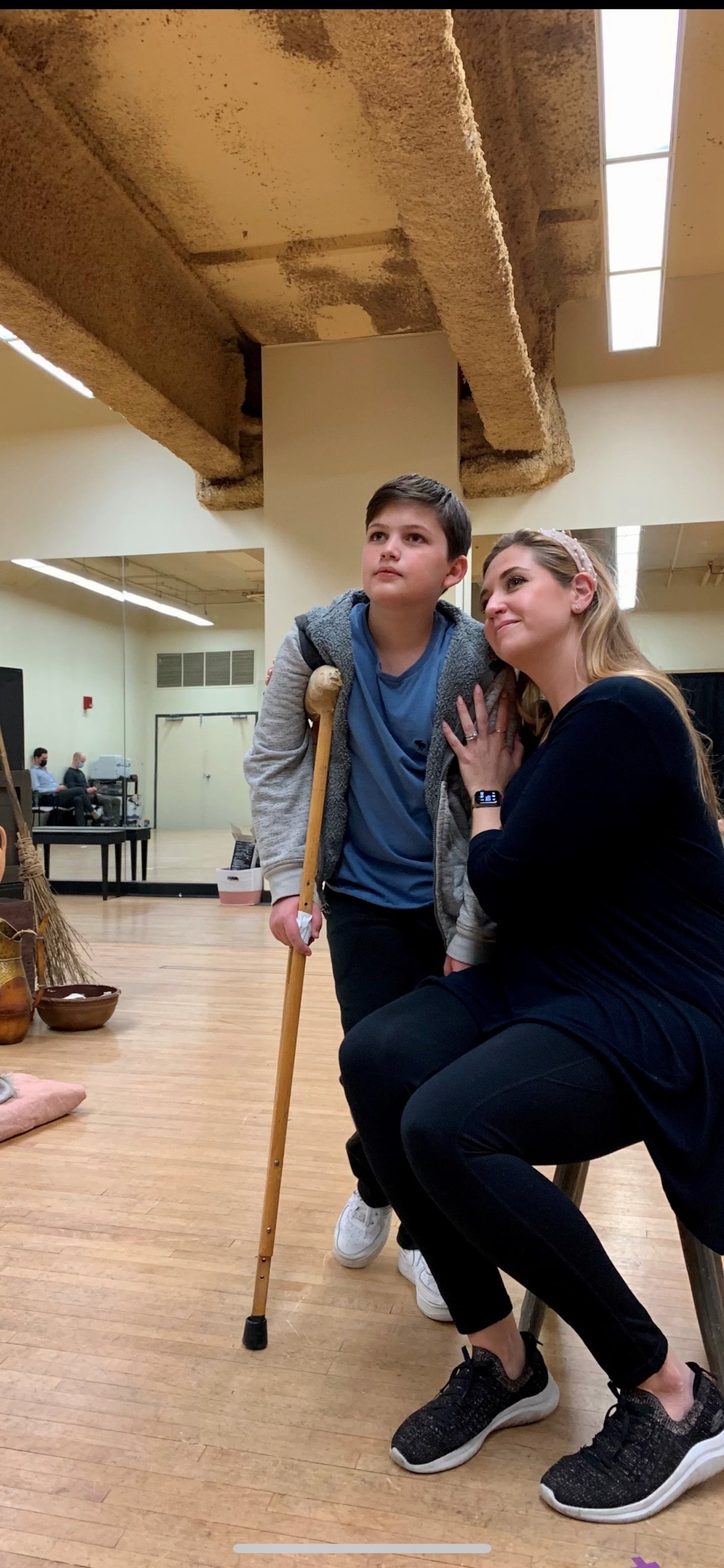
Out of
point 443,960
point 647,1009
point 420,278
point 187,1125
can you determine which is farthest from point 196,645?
point 647,1009

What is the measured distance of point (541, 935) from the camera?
151 centimetres

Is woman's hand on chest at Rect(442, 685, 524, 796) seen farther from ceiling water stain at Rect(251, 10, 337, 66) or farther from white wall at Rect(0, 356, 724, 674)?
white wall at Rect(0, 356, 724, 674)

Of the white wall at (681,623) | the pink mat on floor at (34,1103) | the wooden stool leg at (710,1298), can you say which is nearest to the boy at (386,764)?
the wooden stool leg at (710,1298)

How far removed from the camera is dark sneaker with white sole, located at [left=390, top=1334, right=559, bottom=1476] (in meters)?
1.44

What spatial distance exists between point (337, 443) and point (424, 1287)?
610 cm

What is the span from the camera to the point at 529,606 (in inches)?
60.7

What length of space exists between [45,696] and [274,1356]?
787 cm

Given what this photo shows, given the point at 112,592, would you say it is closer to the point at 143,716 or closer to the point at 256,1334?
the point at 143,716

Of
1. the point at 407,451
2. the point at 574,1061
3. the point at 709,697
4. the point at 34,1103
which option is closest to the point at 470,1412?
the point at 574,1061

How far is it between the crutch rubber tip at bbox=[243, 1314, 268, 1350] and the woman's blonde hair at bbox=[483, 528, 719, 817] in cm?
115

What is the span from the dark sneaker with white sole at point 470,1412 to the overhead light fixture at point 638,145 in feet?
11.3

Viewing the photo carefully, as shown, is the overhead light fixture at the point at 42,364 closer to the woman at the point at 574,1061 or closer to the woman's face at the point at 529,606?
the woman's face at the point at 529,606

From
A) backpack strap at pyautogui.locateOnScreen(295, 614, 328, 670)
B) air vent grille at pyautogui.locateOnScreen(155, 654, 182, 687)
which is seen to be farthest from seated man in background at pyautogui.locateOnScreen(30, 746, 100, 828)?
backpack strap at pyautogui.locateOnScreen(295, 614, 328, 670)

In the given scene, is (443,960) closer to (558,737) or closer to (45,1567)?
(558,737)
